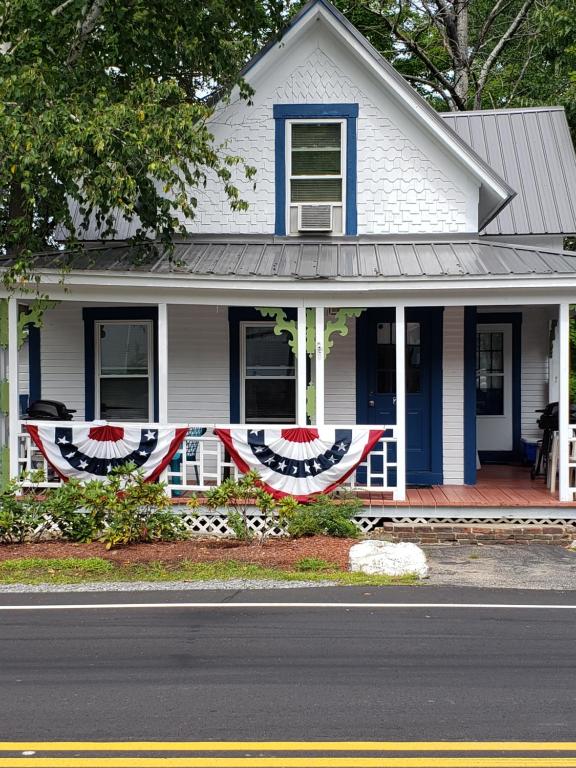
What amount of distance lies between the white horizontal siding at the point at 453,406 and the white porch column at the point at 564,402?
1815 mm

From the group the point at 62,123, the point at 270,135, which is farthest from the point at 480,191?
the point at 62,123

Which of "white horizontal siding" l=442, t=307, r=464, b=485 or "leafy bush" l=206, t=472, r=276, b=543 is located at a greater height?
"white horizontal siding" l=442, t=307, r=464, b=485

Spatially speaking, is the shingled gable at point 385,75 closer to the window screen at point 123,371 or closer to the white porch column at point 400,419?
the white porch column at point 400,419

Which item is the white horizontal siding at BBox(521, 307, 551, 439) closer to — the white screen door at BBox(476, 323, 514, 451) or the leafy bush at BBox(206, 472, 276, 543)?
the white screen door at BBox(476, 323, 514, 451)

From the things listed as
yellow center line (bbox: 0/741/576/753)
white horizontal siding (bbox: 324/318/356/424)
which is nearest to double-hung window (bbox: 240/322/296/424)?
white horizontal siding (bbox: 324/318/356/424)

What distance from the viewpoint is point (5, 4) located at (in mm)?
11469

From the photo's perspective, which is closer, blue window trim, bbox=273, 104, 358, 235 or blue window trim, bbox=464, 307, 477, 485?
blue window trim, bbox=464, 307, 477, 485

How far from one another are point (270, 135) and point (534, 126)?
6.03m

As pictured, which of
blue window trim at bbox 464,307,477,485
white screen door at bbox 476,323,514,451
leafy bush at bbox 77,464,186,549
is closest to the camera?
leafy bush at bbox 77,464,186,549

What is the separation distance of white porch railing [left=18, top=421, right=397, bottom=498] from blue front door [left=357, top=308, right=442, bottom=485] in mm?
440

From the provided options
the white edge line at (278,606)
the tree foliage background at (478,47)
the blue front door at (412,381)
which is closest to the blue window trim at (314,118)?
the blue front door at (412,381)

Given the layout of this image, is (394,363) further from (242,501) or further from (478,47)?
(478,47)

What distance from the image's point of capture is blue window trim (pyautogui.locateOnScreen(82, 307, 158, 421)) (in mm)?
14328
